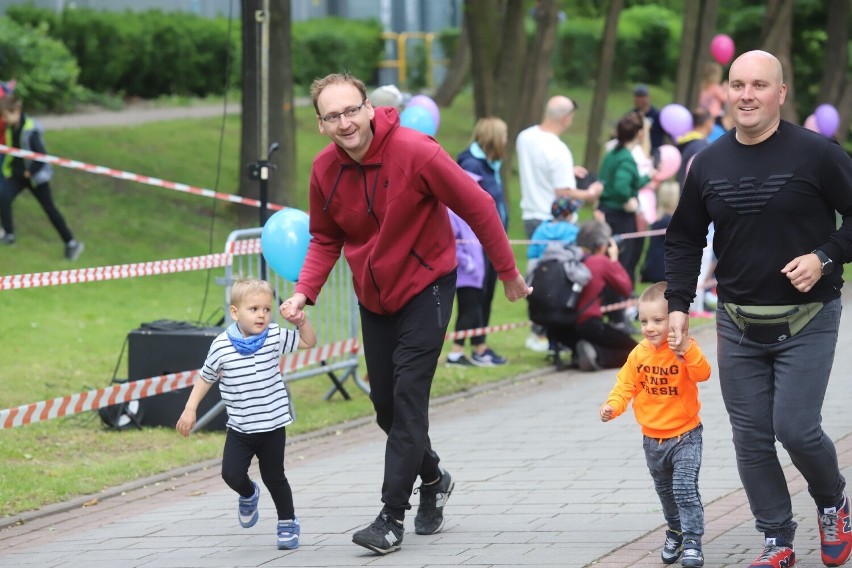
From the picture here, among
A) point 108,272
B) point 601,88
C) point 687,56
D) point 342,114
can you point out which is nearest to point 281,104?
point 601,88

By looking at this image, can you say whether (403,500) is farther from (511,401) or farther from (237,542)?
(511,401)

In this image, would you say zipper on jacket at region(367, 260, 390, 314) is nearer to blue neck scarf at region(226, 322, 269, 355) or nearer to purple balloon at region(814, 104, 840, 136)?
blue neck scarf at region(226, 322, 269, 355)

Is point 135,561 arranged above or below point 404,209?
below

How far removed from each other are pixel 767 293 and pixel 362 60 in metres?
35.3

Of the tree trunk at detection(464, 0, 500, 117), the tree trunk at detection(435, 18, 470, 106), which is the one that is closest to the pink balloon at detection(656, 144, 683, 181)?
the tree trunk at detection(464, 0, 500, 117)

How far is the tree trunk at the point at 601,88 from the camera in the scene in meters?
25.9

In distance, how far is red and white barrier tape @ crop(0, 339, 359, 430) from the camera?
25.0 feet

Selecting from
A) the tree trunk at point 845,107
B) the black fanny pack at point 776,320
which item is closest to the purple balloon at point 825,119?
the tree trunk at point 845,107

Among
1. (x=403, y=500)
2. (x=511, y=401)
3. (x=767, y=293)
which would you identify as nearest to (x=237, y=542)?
(x=403, y=500)

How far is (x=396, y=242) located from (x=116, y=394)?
3.13 metres

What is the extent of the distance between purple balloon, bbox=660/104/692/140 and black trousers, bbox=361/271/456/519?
11.6 metres

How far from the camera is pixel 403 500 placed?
19.8 feet

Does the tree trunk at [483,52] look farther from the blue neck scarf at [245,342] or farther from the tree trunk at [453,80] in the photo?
the blue neck scarf at [245,342]

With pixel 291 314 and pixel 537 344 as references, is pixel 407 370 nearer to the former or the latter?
pixel 291 314
